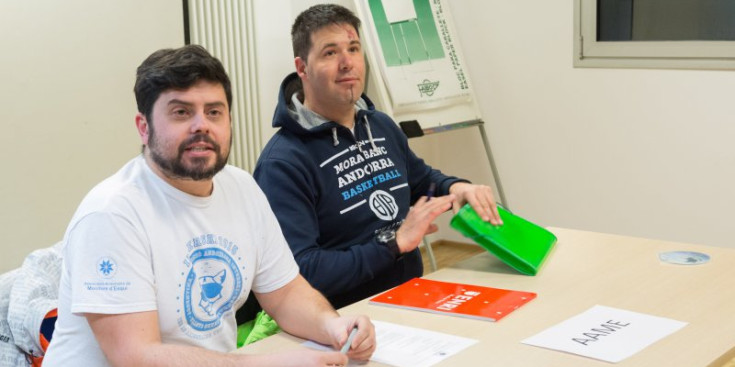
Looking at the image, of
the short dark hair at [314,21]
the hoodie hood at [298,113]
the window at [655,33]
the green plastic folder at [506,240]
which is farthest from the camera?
the window at [655,33]

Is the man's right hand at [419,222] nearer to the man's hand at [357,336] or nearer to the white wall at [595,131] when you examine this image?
the man's hand at [357,336]

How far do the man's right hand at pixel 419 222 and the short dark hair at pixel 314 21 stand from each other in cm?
58

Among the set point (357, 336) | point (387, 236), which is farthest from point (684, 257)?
point (357, 336)

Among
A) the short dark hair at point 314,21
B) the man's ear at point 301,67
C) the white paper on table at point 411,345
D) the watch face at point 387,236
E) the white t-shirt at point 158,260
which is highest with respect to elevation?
the short dark hair at point 314,21

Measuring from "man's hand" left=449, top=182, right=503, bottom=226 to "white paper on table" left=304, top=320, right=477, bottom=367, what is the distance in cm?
50

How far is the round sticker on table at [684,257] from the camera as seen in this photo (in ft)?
6.79

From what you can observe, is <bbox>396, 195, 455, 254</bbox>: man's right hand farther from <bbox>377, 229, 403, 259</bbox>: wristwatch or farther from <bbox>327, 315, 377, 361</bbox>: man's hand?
<bbox>327, 315, 377, 361</bbox>: man's hand

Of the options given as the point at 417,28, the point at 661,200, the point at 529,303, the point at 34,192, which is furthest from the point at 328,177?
the point at 661,200

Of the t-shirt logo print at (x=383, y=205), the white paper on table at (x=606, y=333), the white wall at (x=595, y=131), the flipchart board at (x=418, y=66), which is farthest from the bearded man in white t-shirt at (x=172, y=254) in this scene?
the white wall at (x=595, y=131)

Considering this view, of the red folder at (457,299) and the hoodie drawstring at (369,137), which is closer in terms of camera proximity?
the red folder at (457,299)

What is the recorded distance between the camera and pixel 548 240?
7.16 ft

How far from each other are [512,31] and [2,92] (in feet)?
7.93

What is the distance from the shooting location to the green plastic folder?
2.02 m

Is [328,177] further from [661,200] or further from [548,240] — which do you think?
[661,200]
